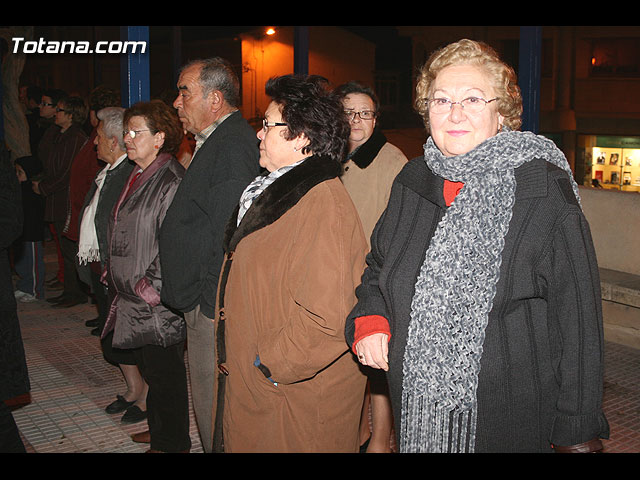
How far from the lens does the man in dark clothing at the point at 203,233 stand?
136 inches

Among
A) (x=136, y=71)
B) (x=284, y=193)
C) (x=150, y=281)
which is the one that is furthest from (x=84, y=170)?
(x=284, y=193)

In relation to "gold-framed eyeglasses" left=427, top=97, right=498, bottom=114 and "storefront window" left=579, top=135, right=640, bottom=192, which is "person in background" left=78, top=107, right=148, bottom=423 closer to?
A: "gold-framed eyeglasses" left=427, top=97, right=498, bottom=114

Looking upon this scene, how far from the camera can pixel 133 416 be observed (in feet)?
15.9

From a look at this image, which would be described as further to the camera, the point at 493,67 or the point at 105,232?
the point at 105,232

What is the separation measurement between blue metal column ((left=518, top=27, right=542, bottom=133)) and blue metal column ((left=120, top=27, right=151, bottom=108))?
321cm

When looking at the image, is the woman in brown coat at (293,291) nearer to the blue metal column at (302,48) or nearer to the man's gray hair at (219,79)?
the man's gray hair at (219,79)

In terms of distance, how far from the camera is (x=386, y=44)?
35500 millimetres

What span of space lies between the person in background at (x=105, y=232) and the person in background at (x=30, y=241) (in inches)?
111

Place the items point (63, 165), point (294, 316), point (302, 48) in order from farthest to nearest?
point (302, 48) < point (63, 165) < point (294, 316)

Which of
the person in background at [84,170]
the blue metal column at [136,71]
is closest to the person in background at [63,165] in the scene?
the person in background at [84,170]

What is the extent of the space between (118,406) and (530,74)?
4.10m

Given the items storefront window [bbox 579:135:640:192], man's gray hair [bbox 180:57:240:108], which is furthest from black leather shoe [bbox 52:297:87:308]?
storefront window [bbox 579:135:640:192]

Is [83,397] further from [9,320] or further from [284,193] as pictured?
[284,193]
